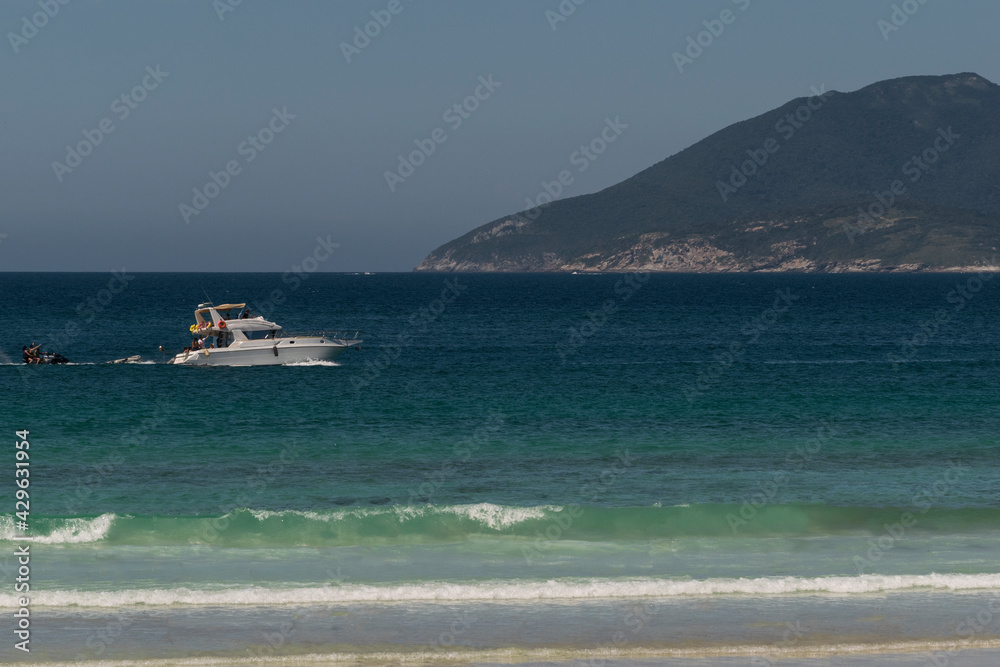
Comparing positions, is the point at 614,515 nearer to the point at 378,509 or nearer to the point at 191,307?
the point at 378,509

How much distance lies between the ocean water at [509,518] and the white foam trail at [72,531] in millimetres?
63

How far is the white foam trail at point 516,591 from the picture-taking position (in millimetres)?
17797

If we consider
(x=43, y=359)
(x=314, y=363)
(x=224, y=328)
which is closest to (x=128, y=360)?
(x=43, y=359)

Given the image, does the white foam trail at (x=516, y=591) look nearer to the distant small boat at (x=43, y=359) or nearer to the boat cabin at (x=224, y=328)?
the distant small boat at (x=43, y=359)

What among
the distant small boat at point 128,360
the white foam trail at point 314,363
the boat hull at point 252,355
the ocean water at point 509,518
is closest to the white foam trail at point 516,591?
the ocean water at point 509,518

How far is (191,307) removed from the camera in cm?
14338

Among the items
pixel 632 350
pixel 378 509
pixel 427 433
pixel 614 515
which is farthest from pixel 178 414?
pixel 632 350

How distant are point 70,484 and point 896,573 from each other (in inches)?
792

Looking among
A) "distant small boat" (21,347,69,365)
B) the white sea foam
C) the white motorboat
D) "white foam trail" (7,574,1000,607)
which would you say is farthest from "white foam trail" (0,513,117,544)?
"distant small boat" (21,347,69,365)

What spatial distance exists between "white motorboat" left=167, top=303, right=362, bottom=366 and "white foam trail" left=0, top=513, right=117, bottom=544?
39.7 meters

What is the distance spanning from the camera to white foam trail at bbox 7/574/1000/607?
1780 cm

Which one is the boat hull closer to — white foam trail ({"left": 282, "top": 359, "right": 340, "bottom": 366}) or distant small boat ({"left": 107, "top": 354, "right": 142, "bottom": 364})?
white foam trail ({"left": 282, "top": 359, "right": 340, "bottom": 366})

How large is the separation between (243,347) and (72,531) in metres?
41.4

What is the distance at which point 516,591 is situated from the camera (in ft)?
60.2
